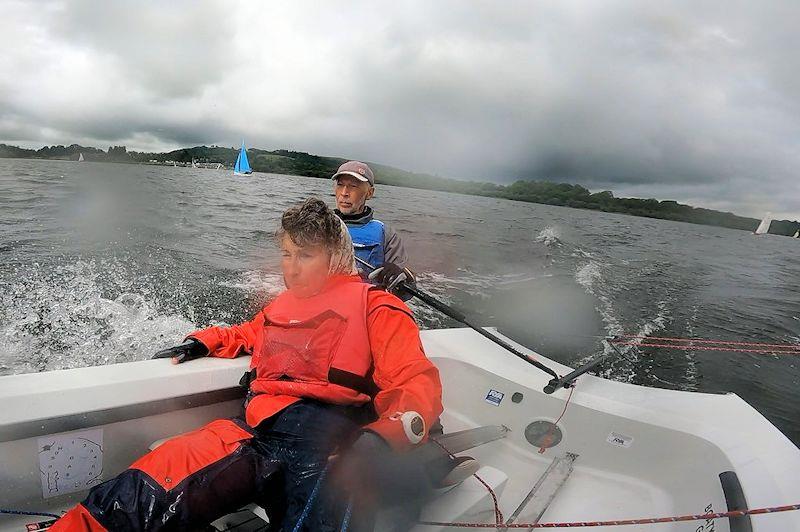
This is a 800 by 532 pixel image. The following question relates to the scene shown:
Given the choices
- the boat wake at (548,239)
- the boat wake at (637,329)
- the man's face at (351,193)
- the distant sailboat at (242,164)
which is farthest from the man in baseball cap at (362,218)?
the distant sailboat at (242,164)

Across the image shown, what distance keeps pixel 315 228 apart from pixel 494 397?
1.60 metres

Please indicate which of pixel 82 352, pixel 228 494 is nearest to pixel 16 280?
pixel 82 352

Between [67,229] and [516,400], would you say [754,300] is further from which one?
[67,229]

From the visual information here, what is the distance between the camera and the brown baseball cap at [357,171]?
3.06 meters

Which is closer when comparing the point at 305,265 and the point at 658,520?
the point at 658,520

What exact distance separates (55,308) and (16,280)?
1369mm

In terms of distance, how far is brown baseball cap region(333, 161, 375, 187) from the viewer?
3059 millimetres

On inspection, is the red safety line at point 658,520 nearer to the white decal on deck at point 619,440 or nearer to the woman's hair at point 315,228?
the white decal on deck at point 619,440

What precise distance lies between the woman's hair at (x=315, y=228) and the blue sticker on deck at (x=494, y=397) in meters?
1.41

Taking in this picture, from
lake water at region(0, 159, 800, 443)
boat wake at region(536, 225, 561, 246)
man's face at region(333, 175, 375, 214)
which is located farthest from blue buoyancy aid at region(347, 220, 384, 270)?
boat wake at region(536, 225, 561, 246)

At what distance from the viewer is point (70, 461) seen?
1751mm

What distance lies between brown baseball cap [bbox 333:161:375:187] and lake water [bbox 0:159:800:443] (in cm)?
220

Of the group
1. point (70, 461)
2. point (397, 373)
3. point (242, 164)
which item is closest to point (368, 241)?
point (397, 373)

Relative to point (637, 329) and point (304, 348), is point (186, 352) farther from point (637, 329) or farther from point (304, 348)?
point (637, 329)
